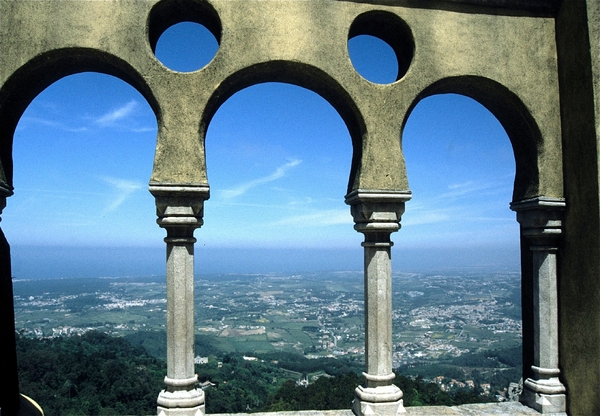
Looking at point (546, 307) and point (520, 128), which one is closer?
point (546, 307)

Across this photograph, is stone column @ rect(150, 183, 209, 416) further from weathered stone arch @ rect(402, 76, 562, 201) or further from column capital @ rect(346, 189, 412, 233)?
weathered stone arch @ rect(402, 76, 562, 201)

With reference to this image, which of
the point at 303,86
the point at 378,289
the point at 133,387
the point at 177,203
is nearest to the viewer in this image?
the point at 177,203

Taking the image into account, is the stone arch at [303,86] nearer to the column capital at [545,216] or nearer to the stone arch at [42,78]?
the stone arch at [42,78]

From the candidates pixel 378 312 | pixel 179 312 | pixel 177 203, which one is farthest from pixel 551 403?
pixel 177 203

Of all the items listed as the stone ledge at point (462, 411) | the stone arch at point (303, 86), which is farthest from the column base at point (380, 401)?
the stone arch at point (303, 86)

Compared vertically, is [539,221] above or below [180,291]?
above

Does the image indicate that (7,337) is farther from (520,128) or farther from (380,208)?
(520,128)

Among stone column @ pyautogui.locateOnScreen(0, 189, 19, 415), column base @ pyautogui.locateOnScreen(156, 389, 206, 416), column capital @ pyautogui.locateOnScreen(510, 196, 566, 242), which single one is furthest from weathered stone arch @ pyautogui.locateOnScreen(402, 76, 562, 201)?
stone column @ pyautogui.locateOnScreen(0, 189, 19, 415)
